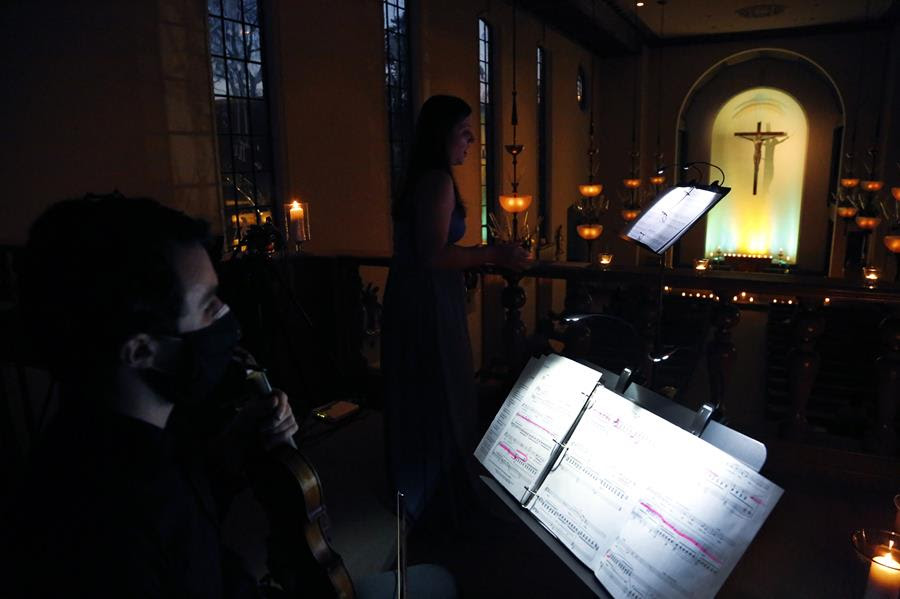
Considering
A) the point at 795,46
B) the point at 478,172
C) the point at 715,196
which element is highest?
the point at 795,46

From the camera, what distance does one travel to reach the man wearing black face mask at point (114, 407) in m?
0.89

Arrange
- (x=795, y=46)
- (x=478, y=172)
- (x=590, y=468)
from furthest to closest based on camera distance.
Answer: (x=795, y=46) → (x=478, y=172) → (x=590, y=468)

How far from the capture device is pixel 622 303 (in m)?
8.91

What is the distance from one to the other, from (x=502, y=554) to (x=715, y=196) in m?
1.35

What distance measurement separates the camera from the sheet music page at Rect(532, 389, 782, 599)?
1.11 metres

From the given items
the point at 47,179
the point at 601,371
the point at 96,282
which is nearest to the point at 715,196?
the point at 601,371

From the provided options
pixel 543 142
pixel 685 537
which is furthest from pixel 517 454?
pixel 543 142

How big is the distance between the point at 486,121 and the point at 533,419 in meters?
9.55

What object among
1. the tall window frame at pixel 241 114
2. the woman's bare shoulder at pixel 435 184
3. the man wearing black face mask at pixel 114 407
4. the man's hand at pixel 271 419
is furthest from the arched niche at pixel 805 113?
the man wearing black face mask at pixel 114 407

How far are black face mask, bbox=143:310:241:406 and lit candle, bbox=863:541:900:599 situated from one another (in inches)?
57.7

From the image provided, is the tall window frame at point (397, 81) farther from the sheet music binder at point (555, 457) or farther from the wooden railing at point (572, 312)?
the sheet music binder at point (555, 457)

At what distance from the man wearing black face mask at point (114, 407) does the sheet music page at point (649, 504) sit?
0.72 metres

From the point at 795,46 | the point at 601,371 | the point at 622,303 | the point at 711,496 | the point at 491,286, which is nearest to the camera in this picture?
the point at 711,496

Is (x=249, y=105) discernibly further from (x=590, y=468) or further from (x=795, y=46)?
(x=795, y=46)
